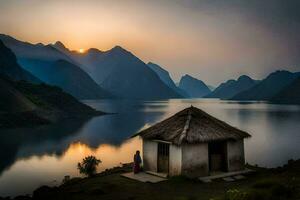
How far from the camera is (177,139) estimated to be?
77.7 ft

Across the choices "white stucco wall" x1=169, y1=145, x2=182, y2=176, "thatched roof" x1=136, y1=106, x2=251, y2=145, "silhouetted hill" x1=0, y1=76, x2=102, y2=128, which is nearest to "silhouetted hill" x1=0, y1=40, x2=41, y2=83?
"silhouetted hill" x1=0, y1=76, x2=102, y2=128

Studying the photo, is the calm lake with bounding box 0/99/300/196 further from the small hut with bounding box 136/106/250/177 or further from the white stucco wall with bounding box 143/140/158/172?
the small hut with bounding box 136/106/250/177

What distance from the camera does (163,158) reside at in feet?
82.9

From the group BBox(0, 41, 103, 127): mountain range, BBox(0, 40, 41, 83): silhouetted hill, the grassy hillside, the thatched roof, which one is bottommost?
the grassy hillside

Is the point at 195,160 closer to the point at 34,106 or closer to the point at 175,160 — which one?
the point at 175,160

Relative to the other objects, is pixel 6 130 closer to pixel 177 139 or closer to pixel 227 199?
pixel 177 139

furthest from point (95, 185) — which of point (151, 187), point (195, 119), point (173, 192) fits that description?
point (195, 119)

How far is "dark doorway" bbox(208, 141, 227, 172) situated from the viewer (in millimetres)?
25964

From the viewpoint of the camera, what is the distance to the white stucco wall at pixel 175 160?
23.7 metres

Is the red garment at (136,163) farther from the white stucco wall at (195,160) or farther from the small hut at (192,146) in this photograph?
the white stucco wall at (195,160)

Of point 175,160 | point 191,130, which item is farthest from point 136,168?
point 191,130

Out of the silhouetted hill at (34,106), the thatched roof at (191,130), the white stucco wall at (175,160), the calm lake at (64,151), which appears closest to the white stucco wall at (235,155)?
the thatched roof at (191,130)

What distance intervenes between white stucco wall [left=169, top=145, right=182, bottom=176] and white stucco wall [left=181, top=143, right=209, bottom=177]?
0.26 metres

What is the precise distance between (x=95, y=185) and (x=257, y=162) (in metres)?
26.0
